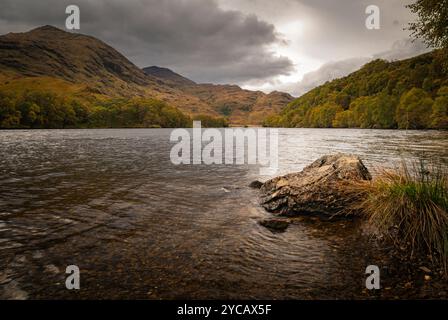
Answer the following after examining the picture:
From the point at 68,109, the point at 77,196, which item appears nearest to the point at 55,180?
the point at 77,196

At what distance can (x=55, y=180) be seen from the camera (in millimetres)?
16234

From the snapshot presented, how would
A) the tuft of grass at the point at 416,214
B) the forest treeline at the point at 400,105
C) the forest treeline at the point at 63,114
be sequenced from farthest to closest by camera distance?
the forest treeline at the point at 63,114 → the forest treeline at the point at 400,105 → the tuft of grass at the point at 416,214

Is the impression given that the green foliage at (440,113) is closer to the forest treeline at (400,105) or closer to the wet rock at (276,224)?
the forest treeline at (400,105)

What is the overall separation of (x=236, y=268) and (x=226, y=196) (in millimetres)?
7146

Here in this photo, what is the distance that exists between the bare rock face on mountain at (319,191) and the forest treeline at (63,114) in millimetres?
134163

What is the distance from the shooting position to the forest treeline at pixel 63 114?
114m

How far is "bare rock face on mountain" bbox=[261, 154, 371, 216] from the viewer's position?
31.7 feet

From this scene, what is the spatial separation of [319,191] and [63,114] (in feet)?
508

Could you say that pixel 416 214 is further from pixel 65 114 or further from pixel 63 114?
pixel 65 114

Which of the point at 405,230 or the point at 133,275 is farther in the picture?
the point at 405,230

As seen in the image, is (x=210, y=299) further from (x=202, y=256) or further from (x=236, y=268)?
(x=202, y=256)

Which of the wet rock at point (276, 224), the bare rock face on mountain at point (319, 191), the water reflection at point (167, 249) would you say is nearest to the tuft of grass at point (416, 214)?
the water reflection at point (167, 249)

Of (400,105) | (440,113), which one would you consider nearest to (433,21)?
(440,113)

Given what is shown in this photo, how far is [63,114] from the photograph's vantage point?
138 meters
